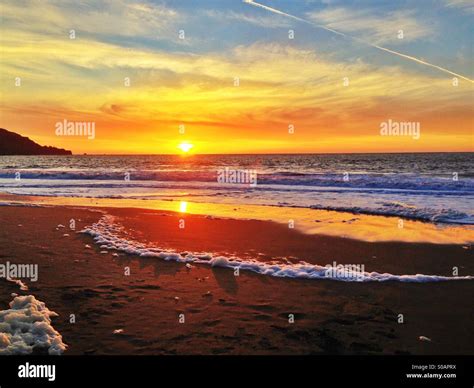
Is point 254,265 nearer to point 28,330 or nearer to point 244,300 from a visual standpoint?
point 244,300

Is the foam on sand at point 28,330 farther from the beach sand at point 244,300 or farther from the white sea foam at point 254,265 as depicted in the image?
the white sea foam at point 254,265

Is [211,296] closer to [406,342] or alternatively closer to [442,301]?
[406,342]

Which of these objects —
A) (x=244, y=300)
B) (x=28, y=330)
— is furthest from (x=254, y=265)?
(x=28, y=330)

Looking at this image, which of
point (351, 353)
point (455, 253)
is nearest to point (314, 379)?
point (351, 353)

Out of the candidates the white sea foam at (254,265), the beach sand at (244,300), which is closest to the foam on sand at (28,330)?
the beach sand at (244,300)

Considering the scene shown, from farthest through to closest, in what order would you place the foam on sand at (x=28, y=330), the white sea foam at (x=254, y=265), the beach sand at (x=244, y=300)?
the white sea foam at (x=254, y=265) < the beach sand at (x=244, y=300) < the foam on sand at (x=28, y=330)

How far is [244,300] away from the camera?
18.2 feet

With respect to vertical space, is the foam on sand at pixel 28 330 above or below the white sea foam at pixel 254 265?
below

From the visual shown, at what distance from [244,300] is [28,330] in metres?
2.58

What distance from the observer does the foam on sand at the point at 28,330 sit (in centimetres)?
409

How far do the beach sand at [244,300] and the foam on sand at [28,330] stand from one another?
0.45 feet

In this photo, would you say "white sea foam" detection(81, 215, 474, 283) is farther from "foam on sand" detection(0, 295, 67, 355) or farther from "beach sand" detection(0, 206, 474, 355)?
"foam on sand" detection(0, 295, 67, 355)

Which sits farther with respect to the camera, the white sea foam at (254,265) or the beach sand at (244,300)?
the white sea foam at (254,265)

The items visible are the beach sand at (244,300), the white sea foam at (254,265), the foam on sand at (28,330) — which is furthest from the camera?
the white sea foam at (254,265)
